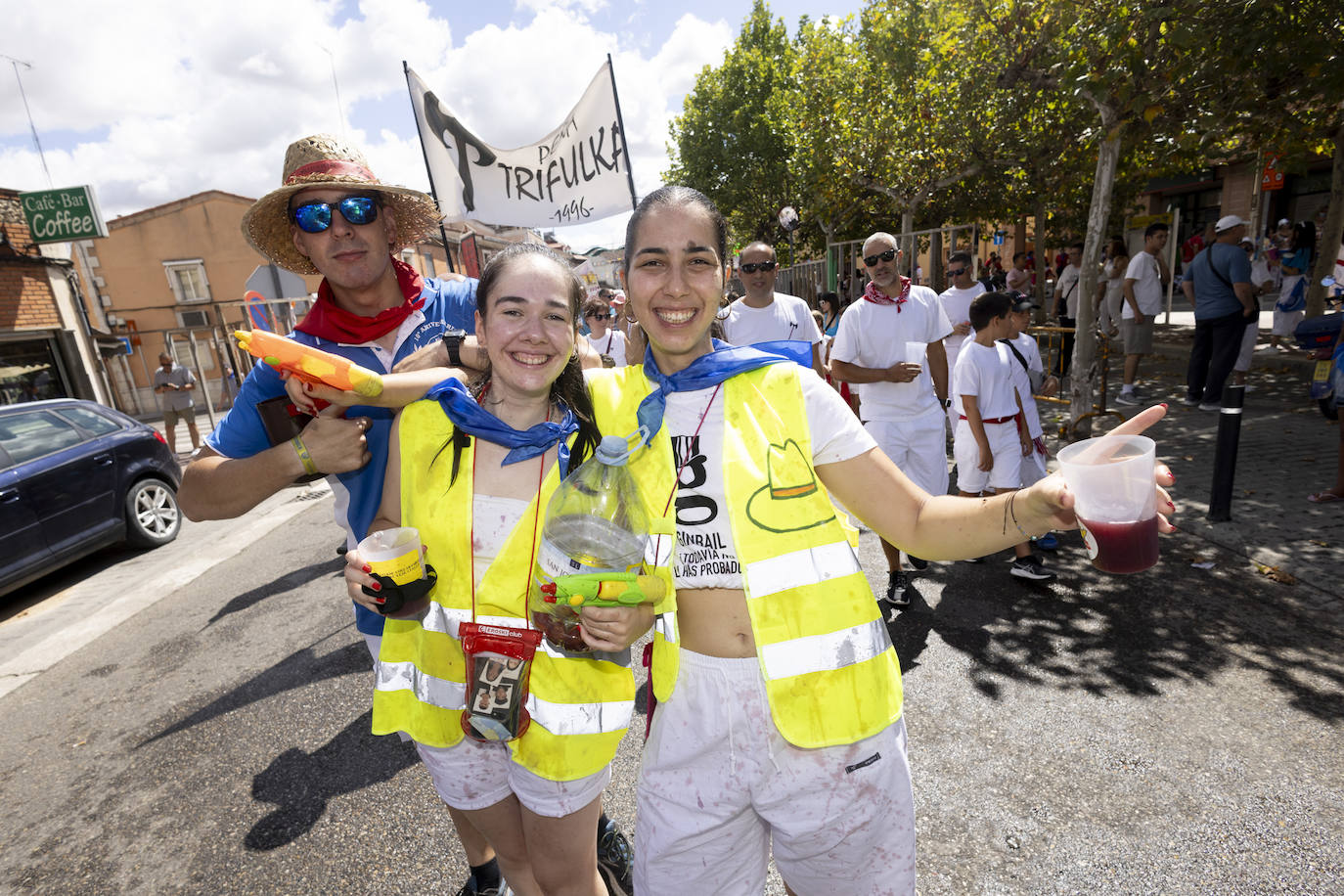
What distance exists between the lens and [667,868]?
1.56 metres

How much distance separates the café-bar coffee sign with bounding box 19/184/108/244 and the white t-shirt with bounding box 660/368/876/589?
1613 centimetres

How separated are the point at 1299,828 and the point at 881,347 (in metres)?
3.23

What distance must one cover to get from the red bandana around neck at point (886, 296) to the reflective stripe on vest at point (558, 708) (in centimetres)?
386

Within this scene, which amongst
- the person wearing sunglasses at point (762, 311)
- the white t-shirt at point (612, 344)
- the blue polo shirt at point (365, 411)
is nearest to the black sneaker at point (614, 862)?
the blue polo shirt at point (365, 411)

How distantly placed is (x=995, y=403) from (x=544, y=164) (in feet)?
14.3

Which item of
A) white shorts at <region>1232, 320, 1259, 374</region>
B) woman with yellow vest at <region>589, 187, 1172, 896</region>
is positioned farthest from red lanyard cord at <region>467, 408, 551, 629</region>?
white shorts at <region>1232, 320, 1259, 374</region>

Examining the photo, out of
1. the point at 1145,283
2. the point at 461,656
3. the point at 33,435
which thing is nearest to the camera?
the point at 461,656

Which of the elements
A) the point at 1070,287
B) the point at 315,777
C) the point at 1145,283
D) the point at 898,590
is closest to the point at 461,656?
the point at 315,777

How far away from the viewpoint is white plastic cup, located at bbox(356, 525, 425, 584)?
62.4 inches

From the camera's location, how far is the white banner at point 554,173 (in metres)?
→ 5.78

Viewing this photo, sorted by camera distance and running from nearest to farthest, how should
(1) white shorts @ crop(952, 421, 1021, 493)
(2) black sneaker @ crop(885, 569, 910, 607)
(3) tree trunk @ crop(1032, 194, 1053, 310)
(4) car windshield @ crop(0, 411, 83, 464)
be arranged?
(2) black sneaker @ crop(885, 569, 910, 607), (1) white shorts @ crop(952, 421, 1021, 493), (4) car windshield @ crop(0, 411, 83, 464), (3) tree trunk @ crop(1032, 194, 1053, 310)

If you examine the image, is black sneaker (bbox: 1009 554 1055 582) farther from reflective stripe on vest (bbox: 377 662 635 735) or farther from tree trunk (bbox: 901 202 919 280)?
tree trunk (bbox: 901 202 919 280)

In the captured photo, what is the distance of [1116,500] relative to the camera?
4.39 feet

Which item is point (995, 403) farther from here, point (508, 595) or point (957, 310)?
point (508, 595)
